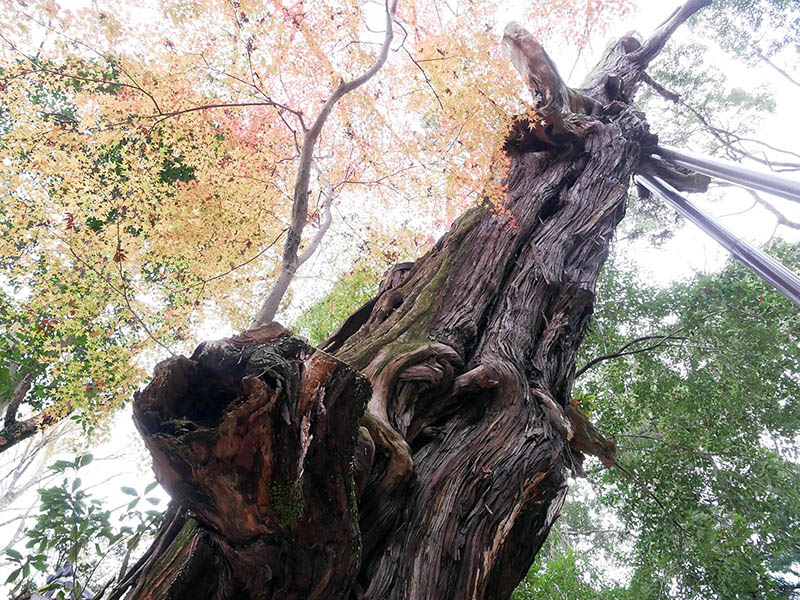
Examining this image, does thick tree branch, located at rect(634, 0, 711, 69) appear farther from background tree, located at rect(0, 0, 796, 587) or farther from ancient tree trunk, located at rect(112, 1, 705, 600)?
ancient tree trunk, located at rect(112, 1, 705, 600)

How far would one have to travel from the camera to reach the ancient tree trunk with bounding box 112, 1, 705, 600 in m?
1.41

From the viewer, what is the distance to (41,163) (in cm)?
567

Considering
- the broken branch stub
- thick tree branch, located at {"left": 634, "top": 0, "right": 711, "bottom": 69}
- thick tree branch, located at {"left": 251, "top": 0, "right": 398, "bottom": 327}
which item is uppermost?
thick tree branch, located at {"left": 634, "top": 0, "right": 711, "bottom": 69}

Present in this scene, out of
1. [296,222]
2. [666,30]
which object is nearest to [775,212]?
[666,30]

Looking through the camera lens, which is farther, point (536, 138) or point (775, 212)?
point (775, 212)

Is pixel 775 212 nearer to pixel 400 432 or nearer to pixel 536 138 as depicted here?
pixel 536 138

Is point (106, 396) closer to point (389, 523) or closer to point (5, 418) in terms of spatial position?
point (5, 418)

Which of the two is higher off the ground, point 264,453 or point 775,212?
point 775,212

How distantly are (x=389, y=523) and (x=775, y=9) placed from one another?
41.2 ft

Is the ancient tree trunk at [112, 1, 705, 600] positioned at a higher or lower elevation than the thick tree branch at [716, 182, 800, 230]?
lower

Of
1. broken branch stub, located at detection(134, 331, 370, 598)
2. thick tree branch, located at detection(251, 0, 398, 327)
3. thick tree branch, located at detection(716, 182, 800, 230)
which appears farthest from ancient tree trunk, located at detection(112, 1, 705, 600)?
thick tree branch, located at detection(716, 182, 800, 230)

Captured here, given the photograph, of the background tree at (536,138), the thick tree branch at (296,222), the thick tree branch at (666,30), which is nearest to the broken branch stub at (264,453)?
the background tree at (536,138)

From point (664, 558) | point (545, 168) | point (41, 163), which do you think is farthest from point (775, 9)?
point (41, 163)

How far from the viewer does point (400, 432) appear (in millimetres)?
2354
